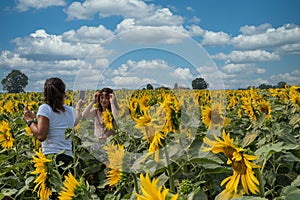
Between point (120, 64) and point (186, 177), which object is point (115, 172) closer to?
point (186, 177)

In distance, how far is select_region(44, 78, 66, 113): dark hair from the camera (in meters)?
4.17

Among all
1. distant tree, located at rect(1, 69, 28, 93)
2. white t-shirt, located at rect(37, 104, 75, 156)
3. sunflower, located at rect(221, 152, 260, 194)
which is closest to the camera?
sunflower, located at rect(221, 152, 260, 194)

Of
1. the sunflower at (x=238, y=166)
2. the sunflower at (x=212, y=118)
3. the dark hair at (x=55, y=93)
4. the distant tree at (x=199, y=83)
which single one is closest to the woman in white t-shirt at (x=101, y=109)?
the dark hair at (x=55, y=93)

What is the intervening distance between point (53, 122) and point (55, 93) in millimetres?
285

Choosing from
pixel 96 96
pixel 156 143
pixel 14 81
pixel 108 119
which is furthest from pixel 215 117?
pixel 14 81

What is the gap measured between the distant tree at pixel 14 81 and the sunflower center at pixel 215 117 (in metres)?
38.9

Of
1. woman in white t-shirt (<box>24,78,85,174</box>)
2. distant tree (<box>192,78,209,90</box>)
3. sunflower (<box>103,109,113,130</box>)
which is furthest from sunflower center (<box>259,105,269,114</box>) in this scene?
woman in white t-shirt (<box>24,78,85,174</box>)

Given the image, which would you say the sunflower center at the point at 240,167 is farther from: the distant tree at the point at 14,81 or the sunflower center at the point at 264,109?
the distant tree at the point at 14,81

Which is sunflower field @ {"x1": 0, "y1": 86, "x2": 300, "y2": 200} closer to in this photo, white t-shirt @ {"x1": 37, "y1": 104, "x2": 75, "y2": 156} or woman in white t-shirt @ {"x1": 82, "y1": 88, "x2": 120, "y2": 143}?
woman in white t-shirt @ {"x1": 82, "y1": 88, "x2": 120, "y2": 143}

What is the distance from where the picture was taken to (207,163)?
2143 mm

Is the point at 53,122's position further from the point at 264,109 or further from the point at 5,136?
the point at 264,109

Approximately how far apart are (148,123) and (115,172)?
12.7 inches

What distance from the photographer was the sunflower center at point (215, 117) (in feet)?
12.0

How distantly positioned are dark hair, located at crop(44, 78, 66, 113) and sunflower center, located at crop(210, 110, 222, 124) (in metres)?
1.51
